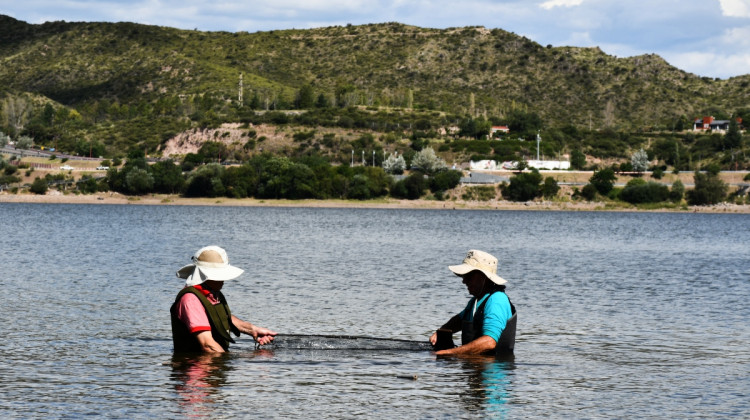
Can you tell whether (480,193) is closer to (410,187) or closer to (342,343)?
(410,187)

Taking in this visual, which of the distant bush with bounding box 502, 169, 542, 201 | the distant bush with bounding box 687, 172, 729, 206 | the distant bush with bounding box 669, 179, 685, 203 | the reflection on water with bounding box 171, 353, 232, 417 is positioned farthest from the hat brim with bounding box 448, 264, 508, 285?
the distant bush with bounding box 687, 172, 729, 206

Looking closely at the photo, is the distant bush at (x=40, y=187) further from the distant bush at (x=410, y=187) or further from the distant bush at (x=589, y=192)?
the distant bush at (x=589, y=192)

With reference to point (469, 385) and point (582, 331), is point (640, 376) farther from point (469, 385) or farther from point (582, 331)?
point (582, 331)

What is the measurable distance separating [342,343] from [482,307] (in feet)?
18.4

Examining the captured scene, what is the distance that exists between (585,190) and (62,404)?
162 metres

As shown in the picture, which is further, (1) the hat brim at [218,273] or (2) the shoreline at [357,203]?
(2) the shoreline at [357,203]

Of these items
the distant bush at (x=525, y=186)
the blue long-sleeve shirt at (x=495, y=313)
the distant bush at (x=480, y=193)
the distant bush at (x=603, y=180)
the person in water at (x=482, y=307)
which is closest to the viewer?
the person in water at (x=482, y=307)

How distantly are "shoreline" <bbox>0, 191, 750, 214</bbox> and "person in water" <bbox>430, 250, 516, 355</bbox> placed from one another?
149 metres

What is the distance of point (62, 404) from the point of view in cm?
1892

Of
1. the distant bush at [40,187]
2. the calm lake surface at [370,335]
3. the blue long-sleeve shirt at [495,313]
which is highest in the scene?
the distant bush at [40,187]

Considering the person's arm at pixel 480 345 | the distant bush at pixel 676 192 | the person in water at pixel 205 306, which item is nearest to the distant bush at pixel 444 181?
the distant bush at pixel 676 192

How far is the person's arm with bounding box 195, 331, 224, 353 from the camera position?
63.5 feet

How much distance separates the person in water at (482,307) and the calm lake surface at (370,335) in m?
1.09

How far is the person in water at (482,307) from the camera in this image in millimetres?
18969
